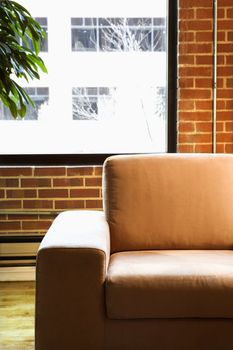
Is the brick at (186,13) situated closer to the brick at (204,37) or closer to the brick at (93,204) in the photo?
the brick at (204,37)

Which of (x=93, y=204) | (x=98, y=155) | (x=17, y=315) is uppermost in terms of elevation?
(x=98, y=155)

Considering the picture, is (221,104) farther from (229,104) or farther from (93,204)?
(93,204)

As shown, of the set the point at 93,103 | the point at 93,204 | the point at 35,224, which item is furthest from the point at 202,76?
the point at 35,224

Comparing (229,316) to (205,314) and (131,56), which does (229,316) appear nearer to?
(205,314)

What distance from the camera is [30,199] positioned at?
334 centimetres

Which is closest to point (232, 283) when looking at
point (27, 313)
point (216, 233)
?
point (216, 233)

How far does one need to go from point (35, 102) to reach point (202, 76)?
112 cm

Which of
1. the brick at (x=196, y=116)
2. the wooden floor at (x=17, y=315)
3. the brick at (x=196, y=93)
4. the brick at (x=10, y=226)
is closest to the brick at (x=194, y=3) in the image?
the brick at (x=196, y=93)

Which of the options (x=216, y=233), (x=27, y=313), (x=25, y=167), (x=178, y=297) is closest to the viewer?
(x=178, y=297)

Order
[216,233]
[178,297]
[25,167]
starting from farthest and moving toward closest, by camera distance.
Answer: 1. [25,167]
2. [216,233]
3. [178,297]

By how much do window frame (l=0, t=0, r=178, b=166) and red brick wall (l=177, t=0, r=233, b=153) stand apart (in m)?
0.07

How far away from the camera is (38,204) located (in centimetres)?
335

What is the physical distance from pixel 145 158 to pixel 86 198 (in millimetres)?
794

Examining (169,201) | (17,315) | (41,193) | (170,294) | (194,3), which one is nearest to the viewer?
(170,294)
